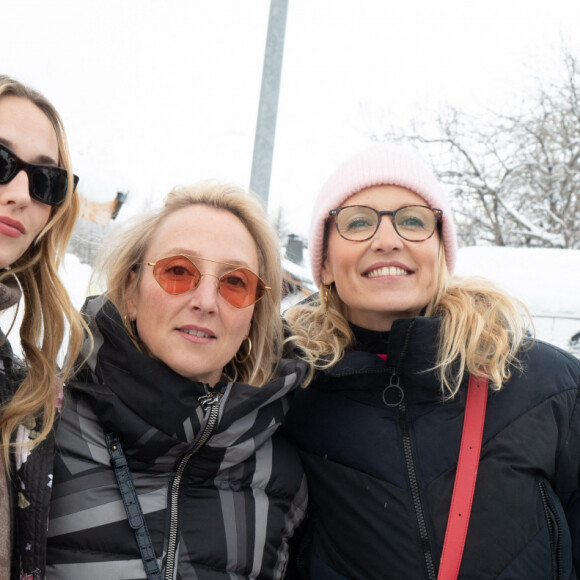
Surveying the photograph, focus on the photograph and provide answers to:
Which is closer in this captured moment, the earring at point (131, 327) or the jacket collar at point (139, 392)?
the jacket collar at point (139, 392)

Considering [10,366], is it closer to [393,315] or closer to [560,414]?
[393,315]

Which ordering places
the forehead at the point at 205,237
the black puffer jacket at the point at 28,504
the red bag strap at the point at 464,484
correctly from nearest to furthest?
the black puffer jacket at the point at 28,504
the red bag strap at the point at 464,484
the forehead at the point at 205,237

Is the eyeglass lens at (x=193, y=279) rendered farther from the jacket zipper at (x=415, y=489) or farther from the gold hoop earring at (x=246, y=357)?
the jacket zipper at (x=415, y=489)

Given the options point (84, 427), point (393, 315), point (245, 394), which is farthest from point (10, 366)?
point (393, 315)

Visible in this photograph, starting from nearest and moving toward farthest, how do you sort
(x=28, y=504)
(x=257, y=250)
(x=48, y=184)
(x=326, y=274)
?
(x=28, y=504) < (x=48, y=184) < (x=257, y=250) < (x=326, y=274)

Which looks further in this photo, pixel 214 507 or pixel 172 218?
pixel 172 218

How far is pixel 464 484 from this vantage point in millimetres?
1908

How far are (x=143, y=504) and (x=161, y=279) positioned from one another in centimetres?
77

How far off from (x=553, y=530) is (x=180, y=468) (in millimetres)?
1247

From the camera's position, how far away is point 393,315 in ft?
7.75

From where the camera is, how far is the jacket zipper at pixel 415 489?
6.18ft

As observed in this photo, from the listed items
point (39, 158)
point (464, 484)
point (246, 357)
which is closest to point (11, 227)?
→ point (39, 158)

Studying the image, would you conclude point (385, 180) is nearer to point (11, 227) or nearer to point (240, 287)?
point (240, 287)

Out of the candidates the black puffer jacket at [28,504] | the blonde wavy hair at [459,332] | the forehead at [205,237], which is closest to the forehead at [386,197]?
the blonde wavy hair at [459,332]
